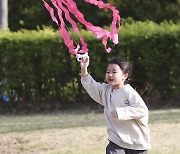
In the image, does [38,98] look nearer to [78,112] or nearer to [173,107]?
[78,112]

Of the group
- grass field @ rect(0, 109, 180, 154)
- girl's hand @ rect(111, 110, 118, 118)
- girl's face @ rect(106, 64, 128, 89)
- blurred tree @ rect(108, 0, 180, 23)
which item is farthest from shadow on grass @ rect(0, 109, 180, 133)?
blurred tree @ rect(108, 0, 180, 23)

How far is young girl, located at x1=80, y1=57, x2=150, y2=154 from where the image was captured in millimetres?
5336

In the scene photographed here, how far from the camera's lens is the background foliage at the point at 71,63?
12.1 metres

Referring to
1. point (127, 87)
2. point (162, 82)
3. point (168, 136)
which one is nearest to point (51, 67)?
point (162, 82)

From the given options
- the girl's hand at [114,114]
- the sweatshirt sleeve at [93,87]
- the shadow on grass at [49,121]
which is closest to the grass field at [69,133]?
the shadow on grass at [49,121]

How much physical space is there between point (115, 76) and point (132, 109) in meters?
0.36

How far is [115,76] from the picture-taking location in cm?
544

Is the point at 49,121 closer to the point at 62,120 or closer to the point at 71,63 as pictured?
the point at 62,120

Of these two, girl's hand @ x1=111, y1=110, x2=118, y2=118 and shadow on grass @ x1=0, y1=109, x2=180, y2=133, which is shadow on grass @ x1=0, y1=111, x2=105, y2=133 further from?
girl's hand @ x1=111, y1=110, x2=118, y2=118

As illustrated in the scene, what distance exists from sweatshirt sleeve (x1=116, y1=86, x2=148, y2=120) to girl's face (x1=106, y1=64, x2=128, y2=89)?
0.10 meters

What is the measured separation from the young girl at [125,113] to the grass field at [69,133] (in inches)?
88.9

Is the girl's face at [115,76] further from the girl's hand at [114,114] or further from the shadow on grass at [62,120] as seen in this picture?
the shadow on grass at [62,120]

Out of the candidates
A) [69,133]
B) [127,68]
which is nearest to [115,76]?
[127,68]

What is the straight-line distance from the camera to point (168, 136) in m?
8.60
